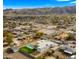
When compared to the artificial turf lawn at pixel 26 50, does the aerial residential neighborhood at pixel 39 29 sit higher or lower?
higher

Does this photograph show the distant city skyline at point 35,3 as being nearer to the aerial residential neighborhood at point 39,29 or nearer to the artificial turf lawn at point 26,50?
the aerial residential neighborhood at point 39,29

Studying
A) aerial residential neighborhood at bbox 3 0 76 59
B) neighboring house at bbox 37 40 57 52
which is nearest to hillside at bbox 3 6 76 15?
aerial residential neighborhood at bbox 3 0 76 59

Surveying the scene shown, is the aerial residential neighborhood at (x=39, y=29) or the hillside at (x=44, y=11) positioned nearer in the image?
the aerial residential neighborhood at (x=39, y=29)

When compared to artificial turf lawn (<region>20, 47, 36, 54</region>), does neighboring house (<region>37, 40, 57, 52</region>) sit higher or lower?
Result: higher

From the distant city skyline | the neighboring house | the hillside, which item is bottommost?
the neighboring house

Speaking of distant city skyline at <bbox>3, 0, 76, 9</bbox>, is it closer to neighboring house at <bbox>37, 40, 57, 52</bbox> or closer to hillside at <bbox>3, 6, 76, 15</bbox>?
hillside at <bbox>3, 6, 76, 15</bbox>

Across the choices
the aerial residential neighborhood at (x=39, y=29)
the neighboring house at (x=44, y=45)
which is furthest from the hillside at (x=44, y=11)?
the neighboring house at (x=44, y=45)

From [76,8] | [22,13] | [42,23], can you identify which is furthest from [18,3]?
[76,8]

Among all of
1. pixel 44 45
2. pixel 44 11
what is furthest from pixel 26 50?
pixel 44 11

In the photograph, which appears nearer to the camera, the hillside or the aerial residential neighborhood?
the aerial residential neighborhood

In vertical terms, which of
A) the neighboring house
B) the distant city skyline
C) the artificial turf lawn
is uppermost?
the distant city skyline

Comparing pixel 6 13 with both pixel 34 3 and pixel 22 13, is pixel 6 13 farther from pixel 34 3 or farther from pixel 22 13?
pixel 34 3

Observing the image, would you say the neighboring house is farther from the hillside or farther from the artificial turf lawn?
the hillside

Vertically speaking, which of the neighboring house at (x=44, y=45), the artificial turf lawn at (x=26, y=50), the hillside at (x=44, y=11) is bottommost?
the artificial turf lawn at (x=26, y=50)
